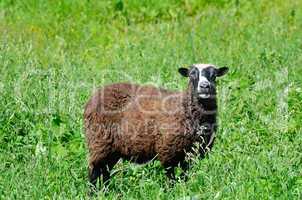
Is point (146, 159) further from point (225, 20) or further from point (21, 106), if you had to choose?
point (225, 20)

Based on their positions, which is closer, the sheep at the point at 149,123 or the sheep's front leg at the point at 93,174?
the sheep at the point at 149,123

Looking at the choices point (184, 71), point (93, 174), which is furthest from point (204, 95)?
point (93, 174)

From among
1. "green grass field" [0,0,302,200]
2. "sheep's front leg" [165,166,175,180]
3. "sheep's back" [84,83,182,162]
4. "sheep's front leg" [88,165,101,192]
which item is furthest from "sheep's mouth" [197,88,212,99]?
"sheep's front leg" [88,165,101,192]

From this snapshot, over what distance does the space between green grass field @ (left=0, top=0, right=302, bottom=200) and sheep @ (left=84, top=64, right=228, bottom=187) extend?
0.19m

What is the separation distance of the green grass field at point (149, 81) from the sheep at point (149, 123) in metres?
0.19

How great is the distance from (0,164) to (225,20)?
21.5 feet

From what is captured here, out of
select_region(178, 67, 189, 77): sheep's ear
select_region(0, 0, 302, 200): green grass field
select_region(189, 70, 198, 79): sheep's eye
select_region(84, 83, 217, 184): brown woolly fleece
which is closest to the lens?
select_region(0, 0, 302, 200): green grass field

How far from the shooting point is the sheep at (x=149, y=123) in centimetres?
769

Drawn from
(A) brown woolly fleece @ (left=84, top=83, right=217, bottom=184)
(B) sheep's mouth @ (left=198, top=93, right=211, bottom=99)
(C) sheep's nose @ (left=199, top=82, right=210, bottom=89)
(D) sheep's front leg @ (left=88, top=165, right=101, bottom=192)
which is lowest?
(D) sheep's front leg @ (left=88, top=165, right=101, bottom=192)

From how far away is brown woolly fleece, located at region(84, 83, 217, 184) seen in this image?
7688 mm

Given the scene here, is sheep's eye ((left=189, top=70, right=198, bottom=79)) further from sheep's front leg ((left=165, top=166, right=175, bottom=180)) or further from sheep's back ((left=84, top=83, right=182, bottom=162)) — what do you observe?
sheep's front leg ((left=165, top=166, right=175, bottom=180))

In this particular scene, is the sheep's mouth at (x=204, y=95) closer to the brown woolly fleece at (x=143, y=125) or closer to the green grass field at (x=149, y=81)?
the brown woolly fleece at (x=143, y=125)

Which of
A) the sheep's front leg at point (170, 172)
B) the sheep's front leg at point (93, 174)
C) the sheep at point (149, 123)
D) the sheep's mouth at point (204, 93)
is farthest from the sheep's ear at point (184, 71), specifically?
the sheep's front leg at point (93, 174)

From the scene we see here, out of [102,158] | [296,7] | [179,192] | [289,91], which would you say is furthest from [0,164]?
[296,7]
